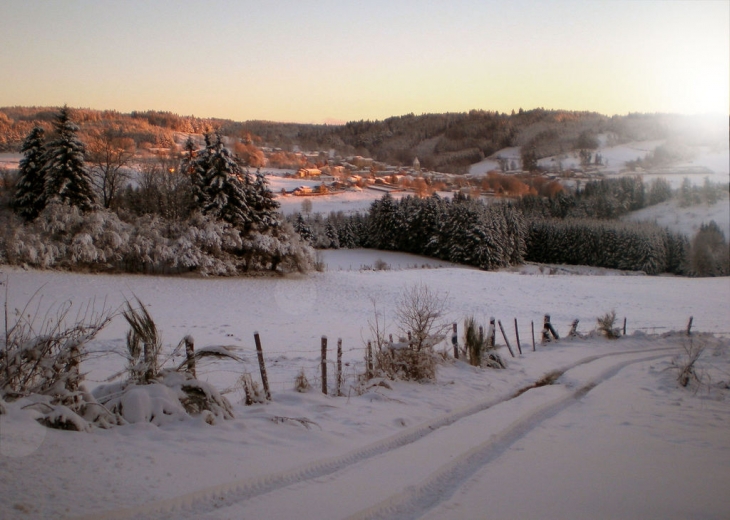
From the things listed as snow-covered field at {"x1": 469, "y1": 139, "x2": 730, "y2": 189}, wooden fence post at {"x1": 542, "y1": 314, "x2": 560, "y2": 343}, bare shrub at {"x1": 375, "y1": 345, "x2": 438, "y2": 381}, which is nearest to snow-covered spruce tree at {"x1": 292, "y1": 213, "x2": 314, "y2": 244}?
snow-covered field at {"x1": 469, "y1": 139, "x2": 730, "y2": 189}

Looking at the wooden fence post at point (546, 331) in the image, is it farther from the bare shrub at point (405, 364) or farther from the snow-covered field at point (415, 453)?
the bare shrub at point (405, 364)

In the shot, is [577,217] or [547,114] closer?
[577,217]

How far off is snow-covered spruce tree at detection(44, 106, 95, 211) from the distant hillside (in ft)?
13.8

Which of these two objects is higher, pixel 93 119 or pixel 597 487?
pixel 93 119

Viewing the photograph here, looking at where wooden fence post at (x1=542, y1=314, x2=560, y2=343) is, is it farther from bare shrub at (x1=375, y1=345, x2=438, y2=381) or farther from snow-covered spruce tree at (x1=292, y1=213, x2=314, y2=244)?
snow-covered spruce tree at (x1=292, y1=213, x2=314, y2=244)

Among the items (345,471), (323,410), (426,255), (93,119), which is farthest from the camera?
(426,255)

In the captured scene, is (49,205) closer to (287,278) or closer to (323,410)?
(287,278)

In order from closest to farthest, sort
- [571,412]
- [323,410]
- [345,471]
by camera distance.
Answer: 1. [345,471]
2. [323,410]
3. [571,412]

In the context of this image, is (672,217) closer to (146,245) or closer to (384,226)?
(384,226)

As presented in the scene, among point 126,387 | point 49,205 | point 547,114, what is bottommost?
point 126,387

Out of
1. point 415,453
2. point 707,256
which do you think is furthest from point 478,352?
point 707,256

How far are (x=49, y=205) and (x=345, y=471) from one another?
3091 cm

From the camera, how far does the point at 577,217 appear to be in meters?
69.1

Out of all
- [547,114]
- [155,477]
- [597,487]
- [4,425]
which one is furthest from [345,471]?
[547,114]
